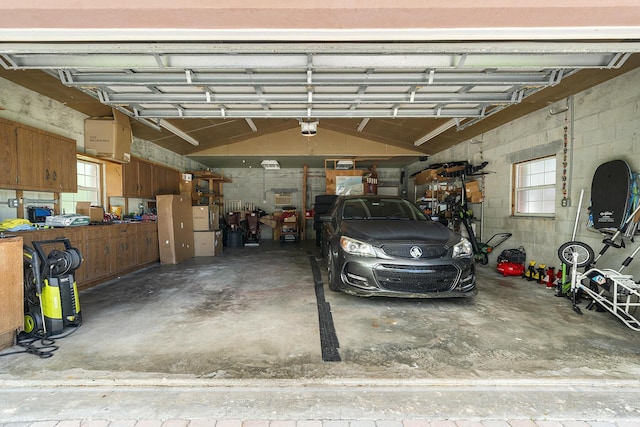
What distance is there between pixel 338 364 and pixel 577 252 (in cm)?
316

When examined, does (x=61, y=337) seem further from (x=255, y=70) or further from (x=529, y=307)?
(x=529, y=307)

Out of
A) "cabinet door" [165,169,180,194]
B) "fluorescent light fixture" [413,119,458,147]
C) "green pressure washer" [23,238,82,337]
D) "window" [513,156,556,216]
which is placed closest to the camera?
"green pressure washer" [23,238,82,337]

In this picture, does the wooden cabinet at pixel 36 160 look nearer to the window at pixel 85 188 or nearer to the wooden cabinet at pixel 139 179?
the window at pixel 85 188

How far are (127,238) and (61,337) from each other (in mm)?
2927

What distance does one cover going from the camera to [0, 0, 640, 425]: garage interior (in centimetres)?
177

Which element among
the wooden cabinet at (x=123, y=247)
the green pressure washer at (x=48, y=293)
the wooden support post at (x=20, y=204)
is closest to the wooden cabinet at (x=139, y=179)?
the wooden cabinet at (x=123, y=247)

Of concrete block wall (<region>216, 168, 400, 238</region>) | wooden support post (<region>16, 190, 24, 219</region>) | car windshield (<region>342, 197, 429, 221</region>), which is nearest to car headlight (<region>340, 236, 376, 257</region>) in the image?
car windshield (<region>342, 197, 429, 221</region>)

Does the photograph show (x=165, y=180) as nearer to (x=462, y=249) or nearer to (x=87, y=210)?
(x=87, y=210)

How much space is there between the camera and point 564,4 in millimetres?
1745

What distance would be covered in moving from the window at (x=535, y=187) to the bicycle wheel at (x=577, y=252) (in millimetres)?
1169

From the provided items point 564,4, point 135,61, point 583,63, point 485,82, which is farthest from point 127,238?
point 583,63

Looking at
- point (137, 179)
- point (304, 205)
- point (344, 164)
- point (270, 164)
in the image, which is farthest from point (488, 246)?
point (137, 179)

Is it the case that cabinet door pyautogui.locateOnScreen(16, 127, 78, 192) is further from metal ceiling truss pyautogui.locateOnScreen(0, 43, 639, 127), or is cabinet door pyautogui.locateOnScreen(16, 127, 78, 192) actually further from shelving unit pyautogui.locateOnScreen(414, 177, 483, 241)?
shelving unit pyautogui.locateOnScreen(414, 177, 483, 241)

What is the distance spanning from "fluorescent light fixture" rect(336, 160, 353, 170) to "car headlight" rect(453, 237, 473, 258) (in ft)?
19.4
